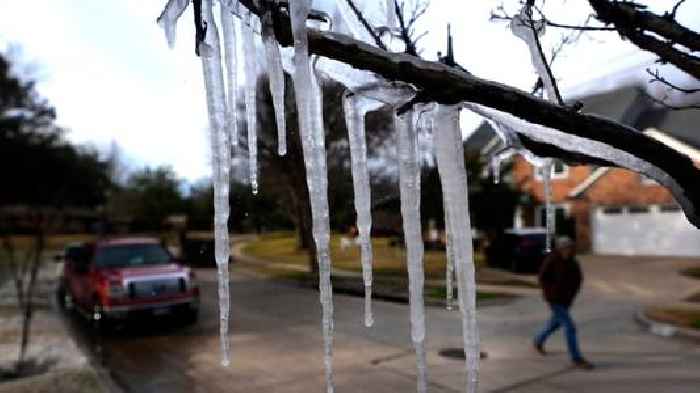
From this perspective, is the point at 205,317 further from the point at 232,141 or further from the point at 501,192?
the point at 501,192

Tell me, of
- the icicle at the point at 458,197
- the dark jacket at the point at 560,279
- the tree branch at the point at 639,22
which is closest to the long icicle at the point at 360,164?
the icicle at the point at 458,197

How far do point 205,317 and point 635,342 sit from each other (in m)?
7.51

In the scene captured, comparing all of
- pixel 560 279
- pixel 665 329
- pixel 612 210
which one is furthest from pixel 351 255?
pixel 560 279

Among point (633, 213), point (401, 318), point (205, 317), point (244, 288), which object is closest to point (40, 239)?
point (205, 317)

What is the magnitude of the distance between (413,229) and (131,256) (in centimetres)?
975

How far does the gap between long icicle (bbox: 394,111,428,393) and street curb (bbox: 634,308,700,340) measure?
24.7 ft

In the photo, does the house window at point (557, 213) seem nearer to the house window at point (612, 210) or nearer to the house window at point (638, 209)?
the house window at point (612, 210)

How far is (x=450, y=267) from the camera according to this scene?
4195mm

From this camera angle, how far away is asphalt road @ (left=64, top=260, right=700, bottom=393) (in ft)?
22.7

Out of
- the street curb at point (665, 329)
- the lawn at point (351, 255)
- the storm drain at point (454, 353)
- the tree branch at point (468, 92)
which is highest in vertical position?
the tree branch at point (468, 92)

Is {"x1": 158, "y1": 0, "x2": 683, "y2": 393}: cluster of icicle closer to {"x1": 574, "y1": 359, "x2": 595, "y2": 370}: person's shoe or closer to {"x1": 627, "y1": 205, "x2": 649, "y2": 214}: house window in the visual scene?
{"x1": 574, "y1": 359, "x2": 595, "y2": 370}: person's shoe

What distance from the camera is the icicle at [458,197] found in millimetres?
3176

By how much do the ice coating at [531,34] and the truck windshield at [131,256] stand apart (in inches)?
377

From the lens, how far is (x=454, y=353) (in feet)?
27.3
